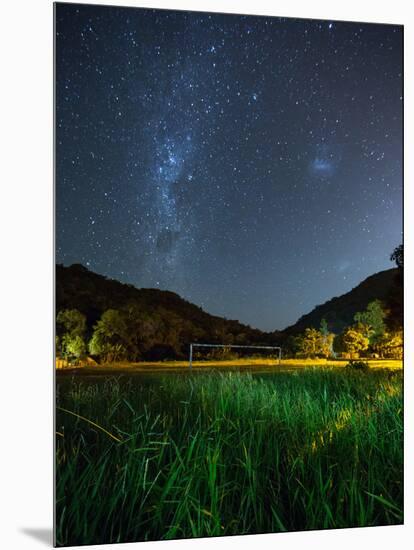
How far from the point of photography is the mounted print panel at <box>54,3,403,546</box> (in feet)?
21.4

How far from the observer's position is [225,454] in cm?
673

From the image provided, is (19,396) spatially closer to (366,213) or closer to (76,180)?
(76,180)

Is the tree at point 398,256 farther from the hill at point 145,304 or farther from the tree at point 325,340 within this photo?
the hill at point 145,304

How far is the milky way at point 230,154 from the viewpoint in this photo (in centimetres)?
664

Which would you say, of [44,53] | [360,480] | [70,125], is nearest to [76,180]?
[70,125]

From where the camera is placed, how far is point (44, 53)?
6.72 metres

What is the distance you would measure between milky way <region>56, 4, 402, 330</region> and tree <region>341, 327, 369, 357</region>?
0.36 metres

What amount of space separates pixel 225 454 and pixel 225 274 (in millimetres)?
1370

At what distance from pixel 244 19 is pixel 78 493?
3.82 metres

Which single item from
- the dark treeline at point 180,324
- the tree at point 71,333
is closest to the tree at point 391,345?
the dark treeline at point 180,324

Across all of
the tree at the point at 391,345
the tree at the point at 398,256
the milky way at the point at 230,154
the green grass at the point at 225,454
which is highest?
the milky way at the point at 230,154

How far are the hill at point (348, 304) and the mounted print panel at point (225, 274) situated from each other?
0.05 ft

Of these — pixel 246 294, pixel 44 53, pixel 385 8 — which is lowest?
pixel 246 294

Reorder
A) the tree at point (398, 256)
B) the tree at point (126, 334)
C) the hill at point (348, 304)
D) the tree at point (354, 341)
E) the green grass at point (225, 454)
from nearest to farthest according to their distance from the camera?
1. the green grass at point (225, 454)
2. the tree at point (126, 334)
3. the hill at point (348, 304)
4. the tree at point (354, 341)
5. the tree at point (398, 256)
